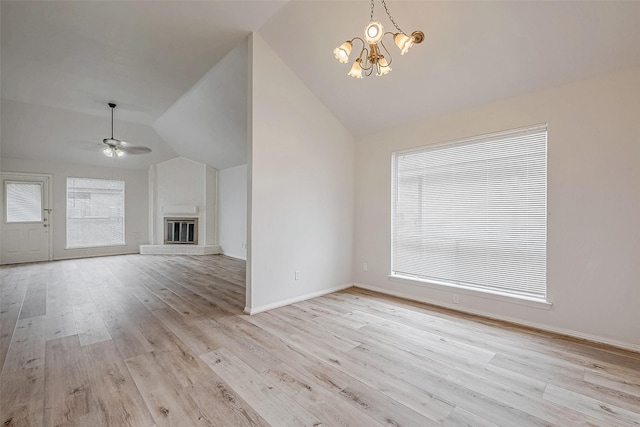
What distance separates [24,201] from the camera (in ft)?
22.3

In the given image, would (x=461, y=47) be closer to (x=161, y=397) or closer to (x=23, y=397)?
(x=161, y=397)

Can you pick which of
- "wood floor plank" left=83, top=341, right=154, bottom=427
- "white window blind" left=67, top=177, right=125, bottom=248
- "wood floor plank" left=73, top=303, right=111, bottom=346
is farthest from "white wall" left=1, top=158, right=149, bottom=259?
"wood floor plank" left=83, top=341, right=154, bottom=427

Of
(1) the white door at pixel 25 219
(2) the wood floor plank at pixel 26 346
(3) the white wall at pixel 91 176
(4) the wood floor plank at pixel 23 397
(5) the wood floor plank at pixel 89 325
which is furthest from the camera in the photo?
(3) the white wall at pixel 91 176

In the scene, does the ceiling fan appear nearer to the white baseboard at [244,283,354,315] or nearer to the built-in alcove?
the built-in alcove

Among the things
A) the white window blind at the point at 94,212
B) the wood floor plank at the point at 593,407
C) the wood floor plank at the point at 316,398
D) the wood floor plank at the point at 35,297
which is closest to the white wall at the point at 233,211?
the white window blind at the point at 94,212

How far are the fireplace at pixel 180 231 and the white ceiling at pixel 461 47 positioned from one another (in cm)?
616

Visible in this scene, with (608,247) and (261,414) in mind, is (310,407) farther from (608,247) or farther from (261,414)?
(608,247)

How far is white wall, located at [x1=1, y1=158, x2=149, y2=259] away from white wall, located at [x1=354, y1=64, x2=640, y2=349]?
29.4 ft

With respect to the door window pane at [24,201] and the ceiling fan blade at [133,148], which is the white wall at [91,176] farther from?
the ceiling fan blade at [133,148]

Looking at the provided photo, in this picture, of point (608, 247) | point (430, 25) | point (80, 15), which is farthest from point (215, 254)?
point (608, 247)

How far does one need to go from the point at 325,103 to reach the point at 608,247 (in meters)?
3.72

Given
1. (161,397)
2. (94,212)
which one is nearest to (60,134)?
(94,212)

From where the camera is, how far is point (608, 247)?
2686 mm

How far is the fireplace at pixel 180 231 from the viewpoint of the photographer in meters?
8.41
